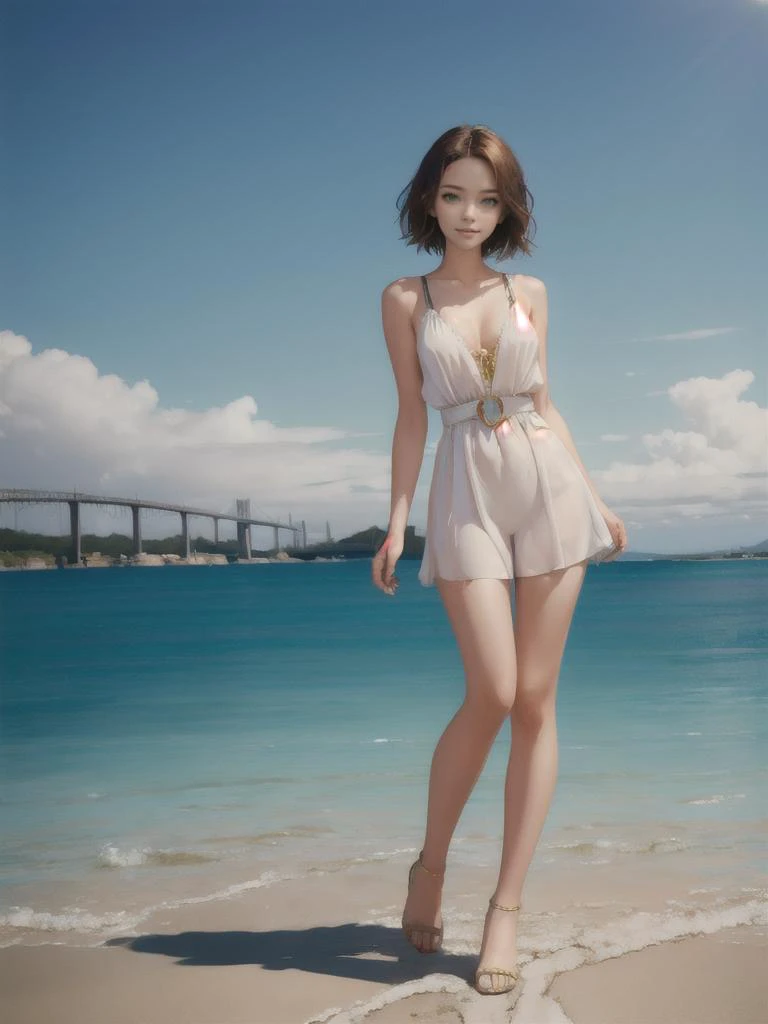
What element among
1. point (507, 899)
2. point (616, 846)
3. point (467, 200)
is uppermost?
point (467, 200)

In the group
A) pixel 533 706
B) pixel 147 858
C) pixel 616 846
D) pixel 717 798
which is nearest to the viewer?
pixel 533 706

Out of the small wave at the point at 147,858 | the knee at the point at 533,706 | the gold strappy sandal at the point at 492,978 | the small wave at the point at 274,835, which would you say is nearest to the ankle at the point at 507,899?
the gold strappy sandal at the point at 492,978

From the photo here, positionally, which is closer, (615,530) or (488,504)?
(488,504)

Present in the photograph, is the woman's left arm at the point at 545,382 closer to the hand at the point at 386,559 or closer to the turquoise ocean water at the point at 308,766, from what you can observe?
the hand at the point at 386,559

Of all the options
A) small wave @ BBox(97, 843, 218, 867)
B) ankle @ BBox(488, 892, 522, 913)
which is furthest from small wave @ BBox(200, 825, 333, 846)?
ankle @ BBox(488, 892, 522, 913)

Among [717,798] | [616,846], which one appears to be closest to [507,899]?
[616,846]

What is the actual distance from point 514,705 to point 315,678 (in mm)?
9944

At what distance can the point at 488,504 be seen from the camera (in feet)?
7.02

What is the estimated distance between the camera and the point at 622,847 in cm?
322

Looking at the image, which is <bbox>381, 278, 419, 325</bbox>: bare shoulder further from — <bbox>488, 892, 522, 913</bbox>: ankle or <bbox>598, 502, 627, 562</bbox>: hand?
<bbox>488, 892, 522, 913</bbox>: ankle

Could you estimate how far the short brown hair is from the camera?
2.21 m

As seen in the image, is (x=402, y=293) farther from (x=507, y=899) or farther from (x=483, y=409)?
(x=507, y=899)

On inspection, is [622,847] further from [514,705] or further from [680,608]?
[680,608]

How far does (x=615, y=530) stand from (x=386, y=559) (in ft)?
1.51
